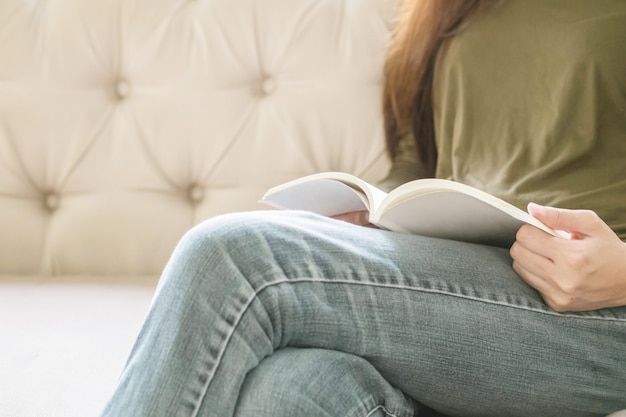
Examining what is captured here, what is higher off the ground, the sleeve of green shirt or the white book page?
the white book page

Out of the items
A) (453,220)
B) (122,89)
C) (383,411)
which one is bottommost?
(383,411)

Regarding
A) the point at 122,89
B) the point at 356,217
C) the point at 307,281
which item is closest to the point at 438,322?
the point at 307,281

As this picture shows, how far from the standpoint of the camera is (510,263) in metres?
0.75

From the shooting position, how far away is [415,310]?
2.16 feet

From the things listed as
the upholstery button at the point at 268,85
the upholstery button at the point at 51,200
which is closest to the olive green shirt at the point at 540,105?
the upholstery button at the point at 268,85

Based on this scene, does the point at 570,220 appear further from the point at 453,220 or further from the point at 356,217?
the point at 356,217

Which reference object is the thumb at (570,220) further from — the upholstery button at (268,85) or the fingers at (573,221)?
the upholstery button at (268,85)

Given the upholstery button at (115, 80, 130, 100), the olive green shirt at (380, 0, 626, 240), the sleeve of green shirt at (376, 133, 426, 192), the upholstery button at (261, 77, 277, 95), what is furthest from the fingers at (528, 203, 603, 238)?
the upholstery button at (115, 80, 130, 100)

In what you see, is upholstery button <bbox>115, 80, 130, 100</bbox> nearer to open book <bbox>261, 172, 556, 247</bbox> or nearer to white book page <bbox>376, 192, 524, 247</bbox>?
open book <bbox>261, 172, 556, 247</bbox>

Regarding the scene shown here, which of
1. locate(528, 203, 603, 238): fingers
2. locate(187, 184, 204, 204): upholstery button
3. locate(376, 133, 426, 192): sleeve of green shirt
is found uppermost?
locate(528, 203, 603, 238): fingers

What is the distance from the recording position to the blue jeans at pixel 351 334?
575mm

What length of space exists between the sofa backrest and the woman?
0.29 meters

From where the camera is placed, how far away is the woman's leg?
1.88 feet

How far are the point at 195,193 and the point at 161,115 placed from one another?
5.3 inches
